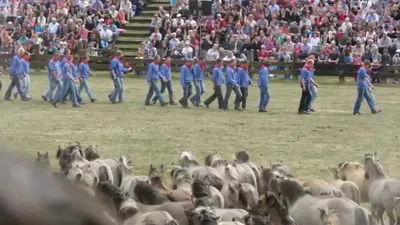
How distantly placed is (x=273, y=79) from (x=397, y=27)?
657cm

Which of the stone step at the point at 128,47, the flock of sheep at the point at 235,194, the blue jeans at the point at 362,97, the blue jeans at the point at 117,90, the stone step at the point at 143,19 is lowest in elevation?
the stone step at the point at 128,47

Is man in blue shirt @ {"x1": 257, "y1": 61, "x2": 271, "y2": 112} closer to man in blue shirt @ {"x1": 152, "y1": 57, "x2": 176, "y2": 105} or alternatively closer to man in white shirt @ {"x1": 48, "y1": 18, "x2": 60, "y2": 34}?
man in blue shirt @ {"x1": 152, "y1": 57, "x2": 176, "y2": 105}

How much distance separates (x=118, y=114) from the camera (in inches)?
957

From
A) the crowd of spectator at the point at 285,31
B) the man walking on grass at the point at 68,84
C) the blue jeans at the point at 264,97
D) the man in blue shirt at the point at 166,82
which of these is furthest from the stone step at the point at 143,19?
the blue jeans at the point at 264,97

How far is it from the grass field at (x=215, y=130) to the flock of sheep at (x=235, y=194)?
2.26m

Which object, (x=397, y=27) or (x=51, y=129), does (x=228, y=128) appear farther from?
(x=397, y=27)

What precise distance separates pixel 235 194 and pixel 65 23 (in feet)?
109

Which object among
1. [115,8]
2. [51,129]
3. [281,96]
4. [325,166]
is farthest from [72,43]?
[325,166]

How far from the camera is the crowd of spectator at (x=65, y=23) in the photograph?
130ft

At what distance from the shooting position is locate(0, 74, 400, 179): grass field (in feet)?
56.0

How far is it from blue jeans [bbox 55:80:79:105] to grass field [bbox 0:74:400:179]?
44 cm

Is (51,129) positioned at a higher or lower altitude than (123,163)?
lower

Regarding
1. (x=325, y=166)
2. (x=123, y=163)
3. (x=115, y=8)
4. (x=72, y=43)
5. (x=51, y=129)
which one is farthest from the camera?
(x=115, y=8)

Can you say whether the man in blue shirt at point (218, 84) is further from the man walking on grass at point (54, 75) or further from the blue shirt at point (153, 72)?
the man walking on grass at point (54, 75)
